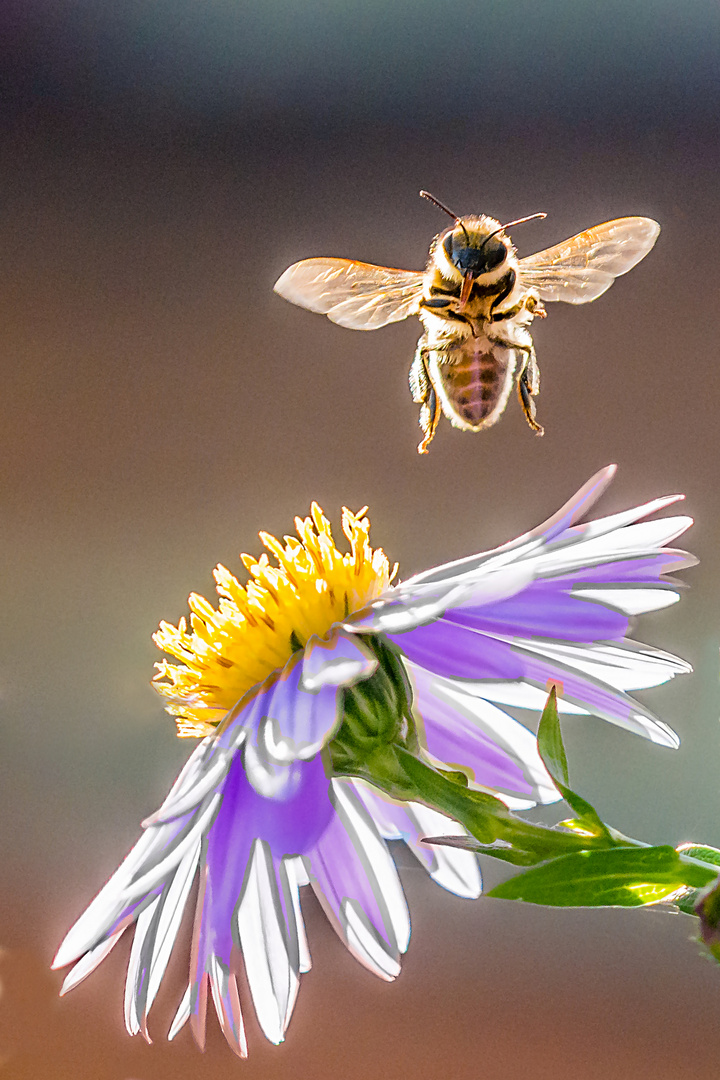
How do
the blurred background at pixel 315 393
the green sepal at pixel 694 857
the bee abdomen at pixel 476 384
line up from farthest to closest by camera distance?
1. the blurred background at pixel 315 393
2. the bee abdomen at pixel 476 384
3. the green sepal at pixel 694 857

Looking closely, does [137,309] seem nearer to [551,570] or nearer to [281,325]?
[281,325]

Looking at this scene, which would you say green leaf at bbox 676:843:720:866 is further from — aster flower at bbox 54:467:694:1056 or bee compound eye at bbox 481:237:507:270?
bee compound eye at bbox 481:237:507:270

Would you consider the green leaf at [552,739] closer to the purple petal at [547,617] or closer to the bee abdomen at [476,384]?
the purple petal at [547,617]

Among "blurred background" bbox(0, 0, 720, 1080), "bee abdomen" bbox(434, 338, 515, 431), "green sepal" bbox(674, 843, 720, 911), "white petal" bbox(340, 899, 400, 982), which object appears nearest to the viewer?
"green sepal" bbox(674, 843, 720, 911)

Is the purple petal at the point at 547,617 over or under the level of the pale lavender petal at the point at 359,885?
over

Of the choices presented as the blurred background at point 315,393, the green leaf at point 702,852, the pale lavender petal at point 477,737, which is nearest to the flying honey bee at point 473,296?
the pale lavender petal at point 477,737

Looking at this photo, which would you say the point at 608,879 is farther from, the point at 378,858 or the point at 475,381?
the point at 475,381

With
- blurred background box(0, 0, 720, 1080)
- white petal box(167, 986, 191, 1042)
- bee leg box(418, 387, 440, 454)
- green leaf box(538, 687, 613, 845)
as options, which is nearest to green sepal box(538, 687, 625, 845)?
green leaf box(538, 687, 613, 845)

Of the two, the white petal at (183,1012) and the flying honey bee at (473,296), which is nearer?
the white petal at (183,1012)
